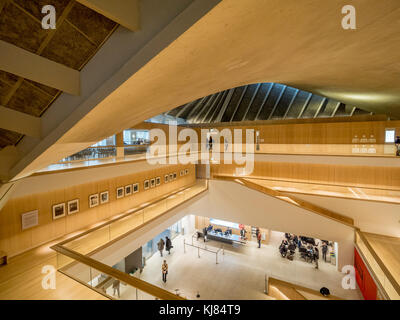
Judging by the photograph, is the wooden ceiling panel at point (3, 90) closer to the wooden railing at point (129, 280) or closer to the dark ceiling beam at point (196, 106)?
the wooden railing at point (129, 280)

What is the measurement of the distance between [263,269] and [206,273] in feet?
9.77

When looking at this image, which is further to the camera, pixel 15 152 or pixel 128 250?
pixel 128 250

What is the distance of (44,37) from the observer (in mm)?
1292

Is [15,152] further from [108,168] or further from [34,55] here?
[108,168]

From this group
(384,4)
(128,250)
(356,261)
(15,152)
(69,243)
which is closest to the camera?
(15,152)

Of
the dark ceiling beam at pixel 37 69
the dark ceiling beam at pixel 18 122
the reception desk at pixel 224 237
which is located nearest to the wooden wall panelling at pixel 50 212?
the dark ceiling beam at pixel 18 122

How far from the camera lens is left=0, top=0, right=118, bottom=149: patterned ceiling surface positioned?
1.16 m

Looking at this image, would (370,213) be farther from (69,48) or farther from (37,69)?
(37,69)

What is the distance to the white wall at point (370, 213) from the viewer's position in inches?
351

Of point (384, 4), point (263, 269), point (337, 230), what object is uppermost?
point (384, 4)

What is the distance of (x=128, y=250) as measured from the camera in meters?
6.83

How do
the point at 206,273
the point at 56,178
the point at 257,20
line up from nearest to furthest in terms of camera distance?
the point at 257,20, the point at 56,178, the point at 206,273

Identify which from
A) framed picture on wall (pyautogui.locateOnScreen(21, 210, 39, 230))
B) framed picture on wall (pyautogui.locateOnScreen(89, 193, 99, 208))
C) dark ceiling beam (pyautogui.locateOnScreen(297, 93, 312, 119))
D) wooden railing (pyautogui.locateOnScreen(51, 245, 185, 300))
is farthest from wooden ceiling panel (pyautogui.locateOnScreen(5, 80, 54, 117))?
dark ceiling beam (pyautogui.locateOnScreen(297, 93, 312, 119))
